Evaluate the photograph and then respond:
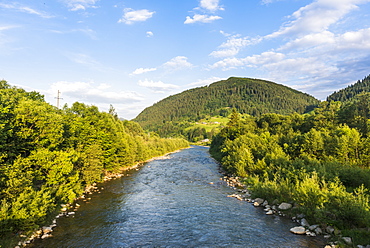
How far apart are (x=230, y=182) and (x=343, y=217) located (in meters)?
20.0

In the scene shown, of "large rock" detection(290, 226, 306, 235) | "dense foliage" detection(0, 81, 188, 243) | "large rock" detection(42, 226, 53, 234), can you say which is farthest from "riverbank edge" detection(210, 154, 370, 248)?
"dense foliage" detection(0, 81, 188, 243)

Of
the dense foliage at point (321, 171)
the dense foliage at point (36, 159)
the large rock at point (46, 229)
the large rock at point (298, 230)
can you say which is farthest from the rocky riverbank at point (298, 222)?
the dense foliage at point (36, 159)

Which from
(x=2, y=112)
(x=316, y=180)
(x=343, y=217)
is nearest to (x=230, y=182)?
(x=316, y=180)

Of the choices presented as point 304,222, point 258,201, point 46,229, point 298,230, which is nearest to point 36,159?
point 46,229

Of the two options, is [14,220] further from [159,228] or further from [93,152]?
[93,152]

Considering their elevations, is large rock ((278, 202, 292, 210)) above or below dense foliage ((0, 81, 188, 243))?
below

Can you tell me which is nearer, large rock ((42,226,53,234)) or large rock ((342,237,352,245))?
large rock ((342,237,352,245))

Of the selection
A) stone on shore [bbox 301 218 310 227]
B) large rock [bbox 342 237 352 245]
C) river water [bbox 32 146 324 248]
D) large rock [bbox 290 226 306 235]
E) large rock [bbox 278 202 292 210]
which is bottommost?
river water [bbox 32 146 324 248]

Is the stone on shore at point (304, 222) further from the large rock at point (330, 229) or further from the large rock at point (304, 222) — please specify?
the large rock at point (330, 229)

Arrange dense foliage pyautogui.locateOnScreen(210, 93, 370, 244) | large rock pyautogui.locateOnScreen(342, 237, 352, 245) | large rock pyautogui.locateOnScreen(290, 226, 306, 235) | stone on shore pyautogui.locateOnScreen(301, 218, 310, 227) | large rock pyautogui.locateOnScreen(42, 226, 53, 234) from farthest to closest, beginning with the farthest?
stone on shore pyautogui.locateOnScreen(301, 218, 310, 227) < large rock pyautogui.locateOnScreen(42, 226, 53, 234) < large rock pyautogui.locateOnScreen(290, 226, 306, 235) < dense foliage pyautogui.locateOnScreen(210, 93, 370, 244) < large rock pyautogui.locateOnScreen(342, 237, 352, 245)

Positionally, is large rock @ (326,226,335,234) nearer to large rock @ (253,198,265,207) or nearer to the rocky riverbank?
the rocky riverbank

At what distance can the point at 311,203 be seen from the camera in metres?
19.3

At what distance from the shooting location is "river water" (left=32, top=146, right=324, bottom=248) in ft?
51.8

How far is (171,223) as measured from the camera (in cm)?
1947
